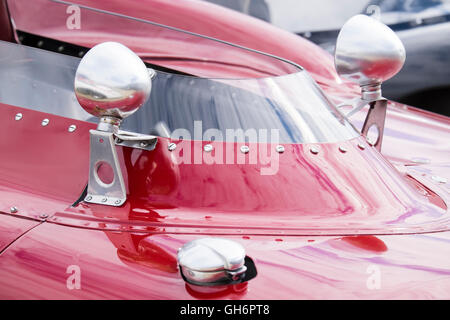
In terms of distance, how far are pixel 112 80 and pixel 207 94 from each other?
296mm

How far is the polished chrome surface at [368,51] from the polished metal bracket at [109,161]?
60cm

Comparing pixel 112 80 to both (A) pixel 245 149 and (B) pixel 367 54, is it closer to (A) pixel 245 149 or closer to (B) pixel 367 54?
(A) pixel 245 149

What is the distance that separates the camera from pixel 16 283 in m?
1.05

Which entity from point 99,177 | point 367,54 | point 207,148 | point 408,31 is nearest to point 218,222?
point 207,148

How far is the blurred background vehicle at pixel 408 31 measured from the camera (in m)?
3.74

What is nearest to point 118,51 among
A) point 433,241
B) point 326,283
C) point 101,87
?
point 101,87

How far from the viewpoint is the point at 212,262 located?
0.98m

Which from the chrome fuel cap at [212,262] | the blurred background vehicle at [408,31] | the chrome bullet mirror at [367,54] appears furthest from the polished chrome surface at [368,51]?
the blurred background vehicle at [408,31]

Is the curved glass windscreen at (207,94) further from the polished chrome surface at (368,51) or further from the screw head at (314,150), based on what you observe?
the polished chrome surface at (368,51)

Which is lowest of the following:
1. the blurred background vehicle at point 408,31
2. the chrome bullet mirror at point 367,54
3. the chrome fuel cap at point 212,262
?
the chrome fuel cap at point 212,262

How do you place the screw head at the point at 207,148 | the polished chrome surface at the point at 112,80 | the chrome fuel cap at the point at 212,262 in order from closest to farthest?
the chrome fuel cap at the point at 212,262 < the polished chrome surface at the point at 112,80 < the screw head at the point at 207,148

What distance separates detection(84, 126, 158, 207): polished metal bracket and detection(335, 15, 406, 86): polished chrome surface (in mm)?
599

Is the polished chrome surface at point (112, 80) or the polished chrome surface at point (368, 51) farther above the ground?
the polished chrome surface at point (368, 51)
